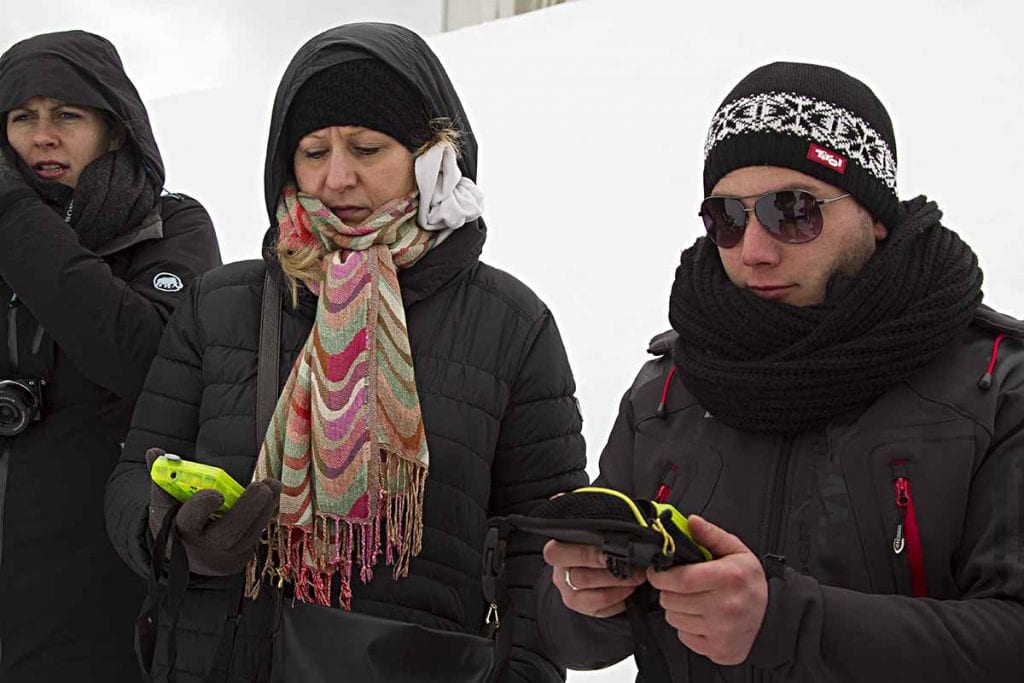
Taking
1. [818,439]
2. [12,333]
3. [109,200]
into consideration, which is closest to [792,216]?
[818,439]

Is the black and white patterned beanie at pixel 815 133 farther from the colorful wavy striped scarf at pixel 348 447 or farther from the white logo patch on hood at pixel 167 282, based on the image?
the white logo patch on hood at pixel 167 282

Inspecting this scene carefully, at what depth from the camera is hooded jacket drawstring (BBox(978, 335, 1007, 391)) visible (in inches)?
60.1

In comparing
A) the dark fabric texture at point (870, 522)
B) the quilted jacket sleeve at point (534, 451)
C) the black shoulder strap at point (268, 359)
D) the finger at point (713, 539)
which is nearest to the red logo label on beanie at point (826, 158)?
the dark fabric texture at point (870, 522)

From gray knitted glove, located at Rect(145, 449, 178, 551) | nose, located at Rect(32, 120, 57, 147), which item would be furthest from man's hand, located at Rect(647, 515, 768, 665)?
nose, located at Rect(32, 120, 57, 147)

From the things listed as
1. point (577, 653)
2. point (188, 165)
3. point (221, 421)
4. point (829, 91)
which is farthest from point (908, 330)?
point (188, 165)

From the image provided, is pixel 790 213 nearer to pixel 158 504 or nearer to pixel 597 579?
pixel 597 579

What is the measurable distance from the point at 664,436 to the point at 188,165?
10291 mm

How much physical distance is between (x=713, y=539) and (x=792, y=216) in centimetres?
51

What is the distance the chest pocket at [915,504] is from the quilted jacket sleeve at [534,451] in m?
0.66

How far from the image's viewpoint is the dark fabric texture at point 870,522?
1401 mm

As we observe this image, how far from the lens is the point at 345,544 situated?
2025mm

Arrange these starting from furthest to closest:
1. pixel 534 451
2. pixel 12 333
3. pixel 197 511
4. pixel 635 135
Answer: pixel 635 135 → pixel 12 333 → pixel 534 451 → pixel 197 511

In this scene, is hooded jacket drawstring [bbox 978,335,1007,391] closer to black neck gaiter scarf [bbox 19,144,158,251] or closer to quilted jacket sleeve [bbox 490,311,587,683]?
quilted jacket sleeve [bbox 490,311,587,683]

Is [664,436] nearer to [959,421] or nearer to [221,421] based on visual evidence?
[959,421]
